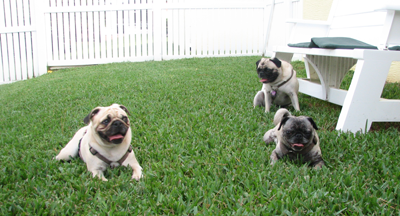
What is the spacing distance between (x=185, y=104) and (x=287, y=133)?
2386 mm

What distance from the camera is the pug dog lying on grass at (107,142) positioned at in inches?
91.7

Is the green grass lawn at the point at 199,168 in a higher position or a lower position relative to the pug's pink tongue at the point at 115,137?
lower

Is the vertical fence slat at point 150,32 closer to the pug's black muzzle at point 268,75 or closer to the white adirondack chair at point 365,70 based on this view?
the white adirondack chair at point 365,70

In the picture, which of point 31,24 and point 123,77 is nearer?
point 123,77

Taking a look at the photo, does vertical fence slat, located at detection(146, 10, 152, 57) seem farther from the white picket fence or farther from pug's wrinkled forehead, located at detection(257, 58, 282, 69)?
pug's wrinkled forehead, located at detection(257, 58, 282, 69)

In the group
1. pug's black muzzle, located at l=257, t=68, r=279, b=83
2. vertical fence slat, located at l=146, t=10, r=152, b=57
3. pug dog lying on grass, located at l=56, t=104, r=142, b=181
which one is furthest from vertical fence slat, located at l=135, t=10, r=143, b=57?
pug dog lying on grass, located at l=56, t=104, r=142, b=181

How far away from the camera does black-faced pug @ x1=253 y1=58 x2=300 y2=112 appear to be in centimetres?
404

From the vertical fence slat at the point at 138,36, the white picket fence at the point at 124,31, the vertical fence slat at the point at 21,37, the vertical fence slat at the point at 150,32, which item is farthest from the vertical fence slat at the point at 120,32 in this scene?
the vertical fence slat at the point at 21,37

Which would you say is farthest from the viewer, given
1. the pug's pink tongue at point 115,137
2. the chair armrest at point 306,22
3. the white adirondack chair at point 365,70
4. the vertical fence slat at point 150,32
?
the vertical fence slat at point 150,32

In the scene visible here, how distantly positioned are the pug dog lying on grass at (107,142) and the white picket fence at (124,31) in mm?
7930

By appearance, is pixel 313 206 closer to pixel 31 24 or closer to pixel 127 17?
pixel 127 17

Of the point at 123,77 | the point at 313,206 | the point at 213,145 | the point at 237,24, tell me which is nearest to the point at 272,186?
the point at 313,206

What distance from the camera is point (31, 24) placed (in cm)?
959

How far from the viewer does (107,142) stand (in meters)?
2.42
